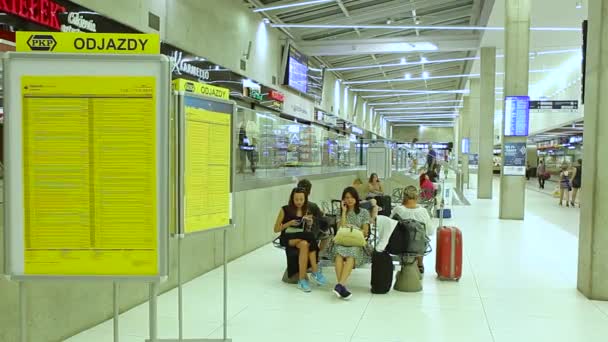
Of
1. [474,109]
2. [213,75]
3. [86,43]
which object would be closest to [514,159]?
[213,75]

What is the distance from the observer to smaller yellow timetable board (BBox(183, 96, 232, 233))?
3.68 meters

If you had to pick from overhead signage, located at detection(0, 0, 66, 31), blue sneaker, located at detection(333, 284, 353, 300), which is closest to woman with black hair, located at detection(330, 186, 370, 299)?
blue sneaker, located at detection(333, 284, 353, 300)

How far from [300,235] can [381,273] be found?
3.54 ft

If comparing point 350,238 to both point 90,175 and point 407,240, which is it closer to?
point 407,240

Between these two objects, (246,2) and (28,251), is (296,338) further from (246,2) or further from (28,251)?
(246,2)

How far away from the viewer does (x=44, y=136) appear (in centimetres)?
263

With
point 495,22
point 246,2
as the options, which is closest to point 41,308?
point 246,2

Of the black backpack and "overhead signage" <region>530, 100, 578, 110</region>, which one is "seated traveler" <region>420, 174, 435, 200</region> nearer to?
"overhead signage" <region>530, 100, 578, 110</region>

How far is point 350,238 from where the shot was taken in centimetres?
596

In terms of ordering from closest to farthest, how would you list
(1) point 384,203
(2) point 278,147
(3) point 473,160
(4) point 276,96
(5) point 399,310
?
1. (5) point 399,310
2. (2) point 278,147
3. (1) point 384,203
4. (4) point 276,96
5. (3) point 473,160

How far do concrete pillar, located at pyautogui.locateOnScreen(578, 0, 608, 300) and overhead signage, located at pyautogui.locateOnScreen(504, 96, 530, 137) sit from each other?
782 cm

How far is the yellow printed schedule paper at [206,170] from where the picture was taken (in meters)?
3.70

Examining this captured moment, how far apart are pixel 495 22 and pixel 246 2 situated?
327 inches

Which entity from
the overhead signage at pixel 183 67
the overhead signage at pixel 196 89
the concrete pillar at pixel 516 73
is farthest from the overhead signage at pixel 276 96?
the overhead signage at pixel 196 89
